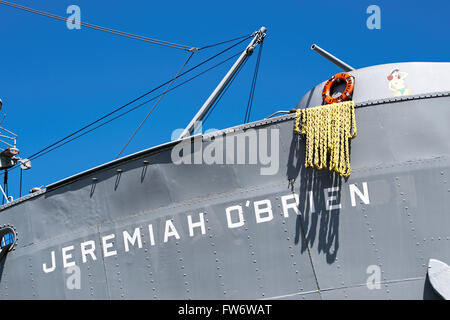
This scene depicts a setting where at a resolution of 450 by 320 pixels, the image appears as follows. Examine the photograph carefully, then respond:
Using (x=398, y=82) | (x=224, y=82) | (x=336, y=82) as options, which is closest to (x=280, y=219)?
(x=336, y=82)

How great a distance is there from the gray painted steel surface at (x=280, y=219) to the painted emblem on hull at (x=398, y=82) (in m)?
0.10

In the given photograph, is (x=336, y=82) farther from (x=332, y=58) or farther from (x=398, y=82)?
(x=332, y=58)

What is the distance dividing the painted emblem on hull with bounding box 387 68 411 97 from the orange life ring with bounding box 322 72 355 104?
71cm

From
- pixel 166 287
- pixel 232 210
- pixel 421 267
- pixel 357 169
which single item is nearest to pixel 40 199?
pixel 166 287

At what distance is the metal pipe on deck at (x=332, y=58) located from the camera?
11.9 meters

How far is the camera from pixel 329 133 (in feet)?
30.7

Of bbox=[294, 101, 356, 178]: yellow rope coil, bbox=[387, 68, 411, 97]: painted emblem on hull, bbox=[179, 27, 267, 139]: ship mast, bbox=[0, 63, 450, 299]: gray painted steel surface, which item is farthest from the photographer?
bbox=[179, 27, 267, 139]: ship mast

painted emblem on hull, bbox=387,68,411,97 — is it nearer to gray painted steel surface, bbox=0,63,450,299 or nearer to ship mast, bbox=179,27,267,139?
gray painted steel surface, bbox=0,63,450,299

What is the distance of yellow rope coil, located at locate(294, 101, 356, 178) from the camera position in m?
9.20

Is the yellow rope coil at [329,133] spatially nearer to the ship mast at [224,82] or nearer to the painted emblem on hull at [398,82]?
the painted emblem on hull at [398,82]

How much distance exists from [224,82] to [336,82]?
3.06 metres

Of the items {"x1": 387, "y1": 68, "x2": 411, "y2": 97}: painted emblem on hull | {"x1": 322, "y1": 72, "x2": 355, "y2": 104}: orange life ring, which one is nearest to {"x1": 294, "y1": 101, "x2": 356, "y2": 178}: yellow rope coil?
{"x1": 322, "y1": 72, "x2": 355, "y2": 104}: orange life ring
